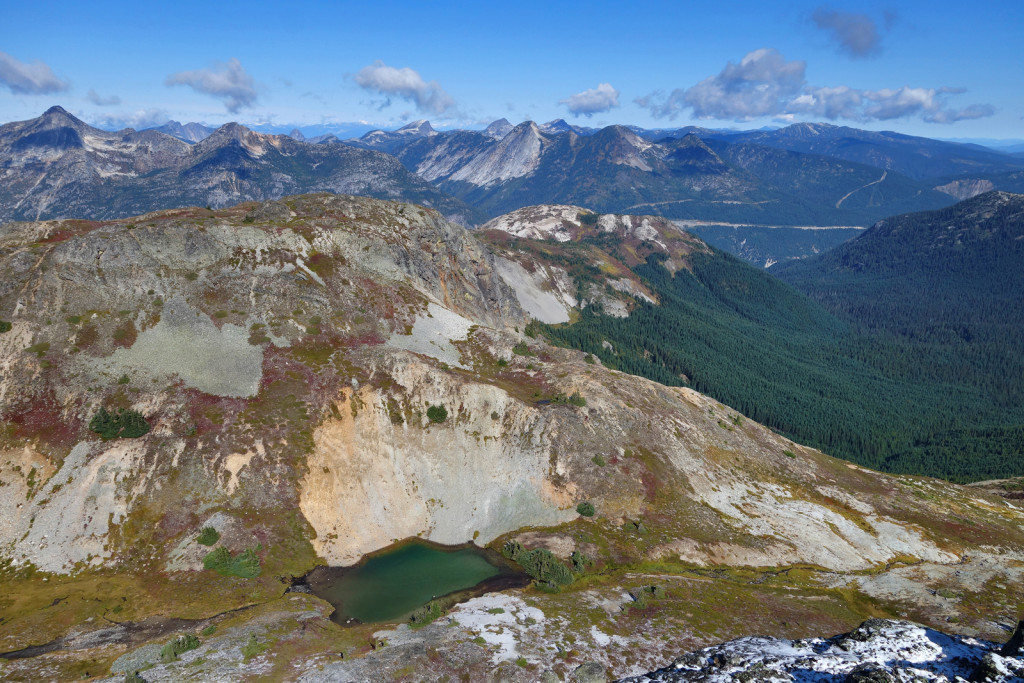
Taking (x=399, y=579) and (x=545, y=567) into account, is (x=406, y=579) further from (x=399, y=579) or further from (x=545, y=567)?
(x=545, y=567)

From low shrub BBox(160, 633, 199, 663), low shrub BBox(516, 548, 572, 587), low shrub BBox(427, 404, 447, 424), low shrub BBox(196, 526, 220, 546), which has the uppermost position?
low shrub BBox(427, 404, 447, 424)

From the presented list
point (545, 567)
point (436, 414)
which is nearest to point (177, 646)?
point (545, 567)

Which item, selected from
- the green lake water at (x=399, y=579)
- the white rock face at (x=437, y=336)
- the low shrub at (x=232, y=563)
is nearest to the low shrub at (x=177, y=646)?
the low shrub at (x=232, y=563)

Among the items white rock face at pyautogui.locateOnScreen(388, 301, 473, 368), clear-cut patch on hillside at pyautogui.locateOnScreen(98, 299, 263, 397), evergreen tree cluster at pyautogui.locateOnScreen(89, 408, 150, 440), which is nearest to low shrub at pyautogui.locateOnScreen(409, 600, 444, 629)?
clear-cut patch on hillside at pyautogui.locateOnScreen(98, 299, 263, 397)

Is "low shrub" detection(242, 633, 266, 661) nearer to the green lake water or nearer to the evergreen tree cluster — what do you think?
the green lake water

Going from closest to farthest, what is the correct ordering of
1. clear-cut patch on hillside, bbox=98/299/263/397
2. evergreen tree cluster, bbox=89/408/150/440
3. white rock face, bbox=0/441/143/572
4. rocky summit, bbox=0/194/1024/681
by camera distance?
rocky summit, bbox=0/194/1024/681
white rock face, bbox=0/441/143/572
evergreen tree cluster, bbox=89/408/150/440
clear-cut patch on hillside, bbox=98/299/263/397

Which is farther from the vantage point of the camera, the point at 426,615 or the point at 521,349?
the point at 521,349

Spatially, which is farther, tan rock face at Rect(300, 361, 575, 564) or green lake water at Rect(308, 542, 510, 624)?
tan rock face at Rect(300, 361, 575, 564)
